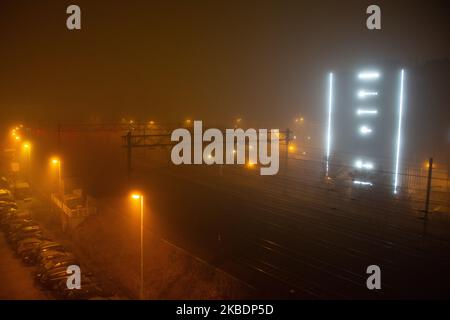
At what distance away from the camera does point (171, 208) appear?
23578 millimetres

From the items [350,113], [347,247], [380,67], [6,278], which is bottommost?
[6,278]

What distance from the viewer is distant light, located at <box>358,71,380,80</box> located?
35.7m

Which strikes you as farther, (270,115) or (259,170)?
(270,115)

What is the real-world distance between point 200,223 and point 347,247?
26.0ft

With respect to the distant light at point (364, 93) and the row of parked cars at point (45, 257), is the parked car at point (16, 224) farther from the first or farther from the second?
the distant light at point (364, 93)

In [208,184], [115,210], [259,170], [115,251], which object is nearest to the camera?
[115,251]

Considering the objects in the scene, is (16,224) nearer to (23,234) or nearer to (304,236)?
(23,234)

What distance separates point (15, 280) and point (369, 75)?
106 ft

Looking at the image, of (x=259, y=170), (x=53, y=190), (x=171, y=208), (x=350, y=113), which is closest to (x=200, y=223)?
(x=171, y=208)

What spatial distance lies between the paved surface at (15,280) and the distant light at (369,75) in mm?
31336

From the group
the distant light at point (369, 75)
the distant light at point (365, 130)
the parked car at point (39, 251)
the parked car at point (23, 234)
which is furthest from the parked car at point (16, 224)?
the distant light at point (369, 75)

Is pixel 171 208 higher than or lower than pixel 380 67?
lower

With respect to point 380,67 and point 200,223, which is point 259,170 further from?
point 380,67

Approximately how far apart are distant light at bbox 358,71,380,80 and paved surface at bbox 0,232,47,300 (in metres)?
31.3
